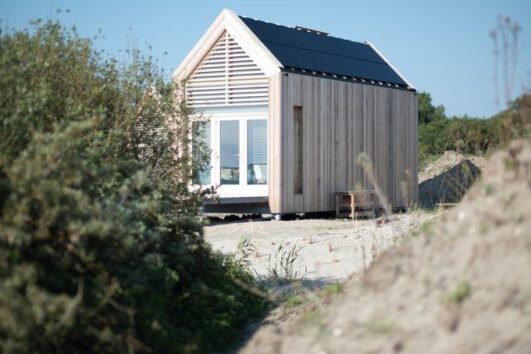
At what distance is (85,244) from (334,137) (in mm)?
14100

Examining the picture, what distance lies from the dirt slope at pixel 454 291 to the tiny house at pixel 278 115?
12113 millimetres

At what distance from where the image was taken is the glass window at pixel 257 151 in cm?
1881

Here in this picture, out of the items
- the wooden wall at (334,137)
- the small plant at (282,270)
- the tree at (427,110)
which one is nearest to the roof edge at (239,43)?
the wooden wall at (334,137)

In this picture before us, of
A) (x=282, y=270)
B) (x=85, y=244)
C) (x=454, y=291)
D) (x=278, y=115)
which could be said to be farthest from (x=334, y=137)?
(x=454, y=291)

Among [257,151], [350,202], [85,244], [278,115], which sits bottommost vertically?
[85,244]

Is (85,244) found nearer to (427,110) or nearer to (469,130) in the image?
(469,130)

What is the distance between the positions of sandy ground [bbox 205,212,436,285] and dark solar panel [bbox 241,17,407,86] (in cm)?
391

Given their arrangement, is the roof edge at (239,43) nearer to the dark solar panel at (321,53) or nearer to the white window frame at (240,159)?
the dark solar panel at (321,53)

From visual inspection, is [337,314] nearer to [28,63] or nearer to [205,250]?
[205,250]

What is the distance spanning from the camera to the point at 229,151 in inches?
760

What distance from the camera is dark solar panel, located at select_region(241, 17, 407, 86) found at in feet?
62.5

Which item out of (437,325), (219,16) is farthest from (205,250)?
(219,16)

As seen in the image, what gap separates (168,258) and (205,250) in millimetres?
632

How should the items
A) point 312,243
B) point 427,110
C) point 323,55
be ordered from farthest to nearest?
point 427,110
point 323,55
point 312,243
